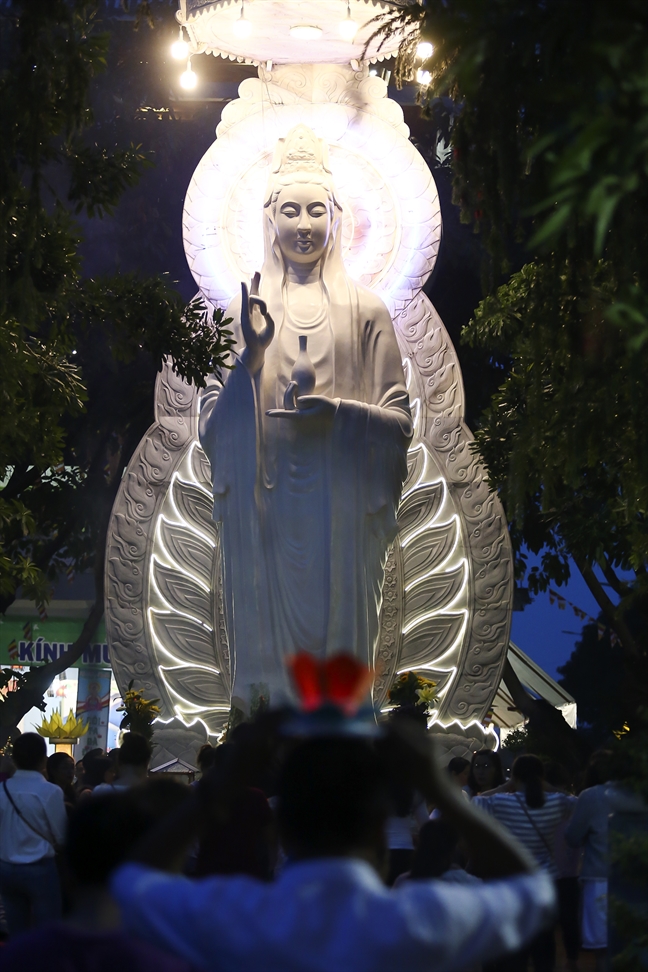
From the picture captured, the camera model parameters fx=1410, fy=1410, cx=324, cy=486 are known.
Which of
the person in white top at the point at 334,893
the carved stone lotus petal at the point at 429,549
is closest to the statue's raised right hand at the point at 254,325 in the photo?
the carved stone lotus petal at the point at 429,549

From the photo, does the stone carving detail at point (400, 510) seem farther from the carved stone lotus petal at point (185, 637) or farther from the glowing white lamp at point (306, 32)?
the glowing white lamp at point (306, 32)

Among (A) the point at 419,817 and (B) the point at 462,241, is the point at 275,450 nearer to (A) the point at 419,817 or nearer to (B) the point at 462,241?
(A) the point at 419,817

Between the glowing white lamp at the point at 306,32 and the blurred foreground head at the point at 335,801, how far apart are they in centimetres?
920

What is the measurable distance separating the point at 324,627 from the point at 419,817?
145 inches

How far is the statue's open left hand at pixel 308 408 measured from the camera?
8820 mm

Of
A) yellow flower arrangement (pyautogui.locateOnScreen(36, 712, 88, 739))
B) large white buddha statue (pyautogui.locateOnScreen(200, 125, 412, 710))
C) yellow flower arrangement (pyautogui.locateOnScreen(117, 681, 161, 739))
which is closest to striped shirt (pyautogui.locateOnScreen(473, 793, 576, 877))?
large white buddha statue (pyautogui.locateOnScreen(200, 125, 412, 710))

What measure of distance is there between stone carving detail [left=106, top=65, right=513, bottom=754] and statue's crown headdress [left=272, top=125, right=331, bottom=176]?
787 millimetres

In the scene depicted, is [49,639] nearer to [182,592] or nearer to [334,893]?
[182,592]

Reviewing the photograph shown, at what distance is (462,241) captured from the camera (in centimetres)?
1383

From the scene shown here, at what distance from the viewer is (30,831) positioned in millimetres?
5004

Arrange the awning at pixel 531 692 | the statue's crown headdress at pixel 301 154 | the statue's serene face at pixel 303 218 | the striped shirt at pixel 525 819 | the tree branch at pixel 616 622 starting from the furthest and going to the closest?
the awning at pixel 531 692 → the tree branch at pixel 616 622 → the statue's crown headdress at pixel 301 154 → the statue's serene face at pixel 303 218 → the striped shirt at pixel 525 819

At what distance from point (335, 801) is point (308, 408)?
6917 mm

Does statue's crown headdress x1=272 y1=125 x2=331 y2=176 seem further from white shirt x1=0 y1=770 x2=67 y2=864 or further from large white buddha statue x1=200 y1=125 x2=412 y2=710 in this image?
white shirt x1=0 y1=770 x2=67 y2=864

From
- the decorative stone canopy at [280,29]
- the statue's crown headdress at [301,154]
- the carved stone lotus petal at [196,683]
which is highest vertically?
the decorative stone canopy at [280,29]
